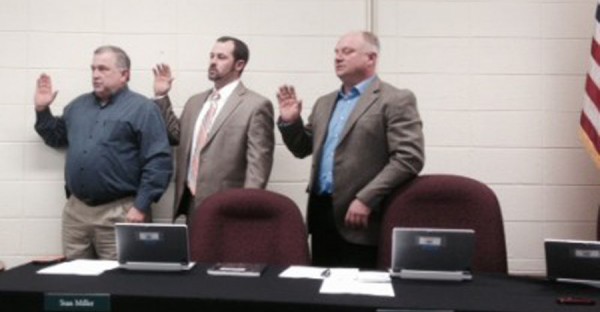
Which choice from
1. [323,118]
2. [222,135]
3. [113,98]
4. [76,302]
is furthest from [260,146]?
[76,302]

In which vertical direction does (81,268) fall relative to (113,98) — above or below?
below

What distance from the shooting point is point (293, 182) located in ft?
11.0

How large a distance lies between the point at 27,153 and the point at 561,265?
2703 mm

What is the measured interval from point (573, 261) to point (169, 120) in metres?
2.09

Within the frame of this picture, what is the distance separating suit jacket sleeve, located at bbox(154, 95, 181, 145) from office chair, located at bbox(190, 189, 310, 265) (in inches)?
37.7

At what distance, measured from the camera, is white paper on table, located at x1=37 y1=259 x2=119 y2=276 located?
1.89 m

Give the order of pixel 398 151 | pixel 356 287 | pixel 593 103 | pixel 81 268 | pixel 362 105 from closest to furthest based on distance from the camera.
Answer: pixel 356 287, pixel 81 268, pixel 398 151, pixel 362 105, pixel 593 103

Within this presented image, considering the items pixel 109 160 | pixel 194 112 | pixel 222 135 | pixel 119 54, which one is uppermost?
pixel 119 54

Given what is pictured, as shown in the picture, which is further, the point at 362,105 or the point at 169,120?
the point at 169,120

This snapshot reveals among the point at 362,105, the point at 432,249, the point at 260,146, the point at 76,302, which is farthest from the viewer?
the point at 260,146

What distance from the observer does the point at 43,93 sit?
3.24 meters

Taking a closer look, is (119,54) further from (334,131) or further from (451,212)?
(451,212)

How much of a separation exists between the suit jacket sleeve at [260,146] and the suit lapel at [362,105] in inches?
17.5

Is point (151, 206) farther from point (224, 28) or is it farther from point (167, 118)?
point (224, 28)
